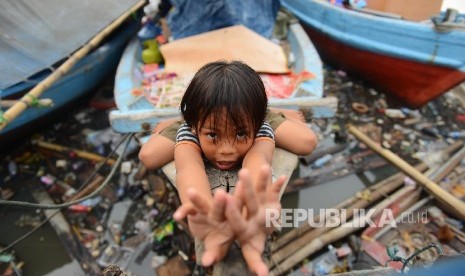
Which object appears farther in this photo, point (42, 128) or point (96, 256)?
point (42, 128)

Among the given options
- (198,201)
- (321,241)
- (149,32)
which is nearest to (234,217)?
(198,201)

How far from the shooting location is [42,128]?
13.7 feet

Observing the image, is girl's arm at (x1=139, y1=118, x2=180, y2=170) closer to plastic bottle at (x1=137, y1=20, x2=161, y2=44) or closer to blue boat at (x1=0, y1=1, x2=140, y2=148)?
blue boat at (x1=0, y1=1, x2=140, y2=148)

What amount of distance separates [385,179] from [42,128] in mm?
4303

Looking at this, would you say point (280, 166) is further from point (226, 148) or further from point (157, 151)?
point (157, 151)

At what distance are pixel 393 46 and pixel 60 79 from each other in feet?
13.2

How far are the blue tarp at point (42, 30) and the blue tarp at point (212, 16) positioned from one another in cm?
71

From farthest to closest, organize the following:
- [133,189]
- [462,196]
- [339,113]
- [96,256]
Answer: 1. [339,113]
2. [133,189]
3. [462,196]
4. [96,256]

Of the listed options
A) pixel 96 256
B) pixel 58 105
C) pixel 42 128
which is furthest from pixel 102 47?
pixel 96 256

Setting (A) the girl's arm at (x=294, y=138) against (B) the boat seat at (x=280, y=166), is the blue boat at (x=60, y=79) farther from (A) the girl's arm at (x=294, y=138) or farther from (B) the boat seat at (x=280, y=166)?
(A) the girl's arm at (x=294, y=138)

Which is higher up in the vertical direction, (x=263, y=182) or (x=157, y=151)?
(x=263, y=182)

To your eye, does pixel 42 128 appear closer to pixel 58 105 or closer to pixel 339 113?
pixel 58 105

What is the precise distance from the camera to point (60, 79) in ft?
12.1

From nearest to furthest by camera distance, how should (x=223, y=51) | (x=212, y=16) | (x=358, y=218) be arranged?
(x=358, y=218) < (x=223, y=51) < (x=212, y=16)
